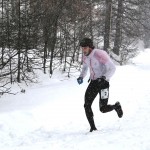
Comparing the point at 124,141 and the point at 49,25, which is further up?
the point at 49,25

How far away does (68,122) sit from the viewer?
335 inches

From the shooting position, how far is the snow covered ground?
234 inches

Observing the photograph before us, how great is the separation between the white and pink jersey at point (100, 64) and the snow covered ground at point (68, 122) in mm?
1123

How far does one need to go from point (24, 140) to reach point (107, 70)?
2115 millimetres

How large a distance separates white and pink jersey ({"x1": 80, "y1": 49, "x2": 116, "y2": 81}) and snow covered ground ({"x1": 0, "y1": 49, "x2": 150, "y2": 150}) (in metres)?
1.12

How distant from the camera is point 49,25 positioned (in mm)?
15398

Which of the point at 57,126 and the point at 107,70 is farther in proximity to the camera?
the point at 57,126

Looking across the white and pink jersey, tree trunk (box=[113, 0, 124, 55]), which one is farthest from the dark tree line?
the white and pink jersey

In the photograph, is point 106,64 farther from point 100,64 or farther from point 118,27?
point 118,27

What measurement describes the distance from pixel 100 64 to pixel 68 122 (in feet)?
6.97

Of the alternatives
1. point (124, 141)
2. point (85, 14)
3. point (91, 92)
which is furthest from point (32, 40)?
point (124, 141)

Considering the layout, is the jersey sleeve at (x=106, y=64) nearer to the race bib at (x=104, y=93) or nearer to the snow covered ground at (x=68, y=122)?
the race bib at (x=104, y=93)

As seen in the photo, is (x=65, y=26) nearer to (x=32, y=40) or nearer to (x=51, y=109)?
(x=32, y=40)

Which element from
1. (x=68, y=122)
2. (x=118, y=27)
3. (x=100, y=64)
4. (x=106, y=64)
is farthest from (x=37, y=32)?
(x=118, y=27)
